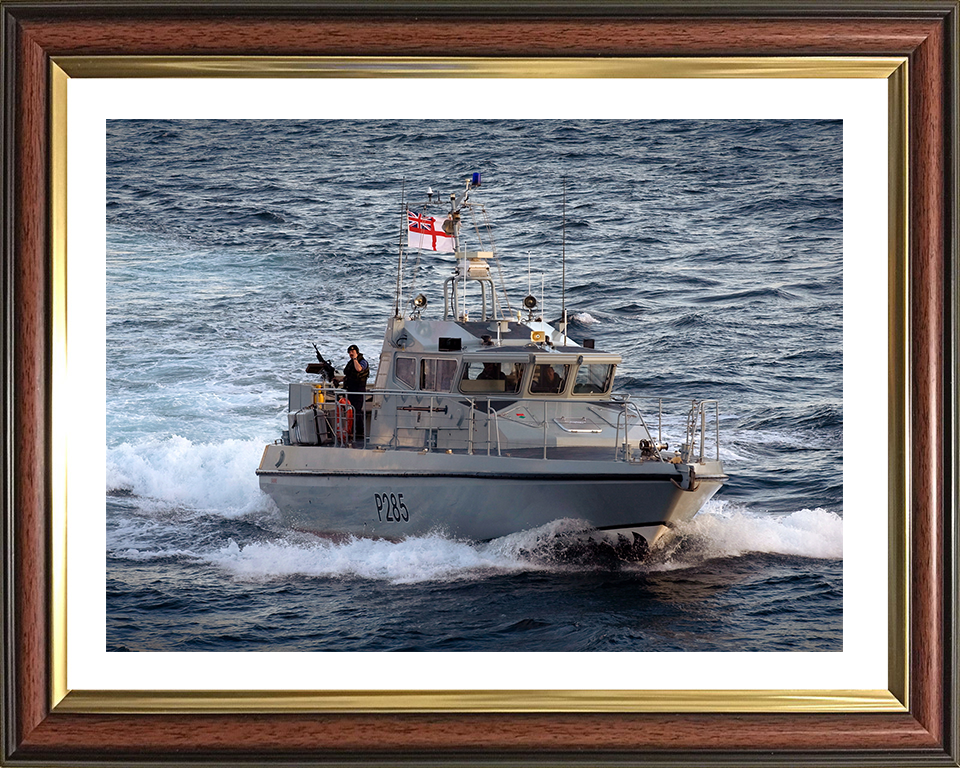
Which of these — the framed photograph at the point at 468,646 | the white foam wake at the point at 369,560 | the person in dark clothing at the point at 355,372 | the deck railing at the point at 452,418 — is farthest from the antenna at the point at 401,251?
the white foam wake at the point at 369,560

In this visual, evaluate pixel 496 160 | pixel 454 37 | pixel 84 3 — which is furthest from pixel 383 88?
pixel 84 3

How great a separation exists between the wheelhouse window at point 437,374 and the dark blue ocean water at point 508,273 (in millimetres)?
1346

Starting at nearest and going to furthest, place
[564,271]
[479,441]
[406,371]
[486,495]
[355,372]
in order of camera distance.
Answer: [564,271] < [486,495] < [479,441] < [355,372] < [406,371]

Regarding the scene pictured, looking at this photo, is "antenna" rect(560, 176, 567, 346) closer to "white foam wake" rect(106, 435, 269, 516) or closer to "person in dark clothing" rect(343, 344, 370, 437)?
"person in dark clothing" rect(343, 344, 370, 437)

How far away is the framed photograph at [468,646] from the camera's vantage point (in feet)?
15.1

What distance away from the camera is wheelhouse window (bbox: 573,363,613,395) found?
908 centimetres

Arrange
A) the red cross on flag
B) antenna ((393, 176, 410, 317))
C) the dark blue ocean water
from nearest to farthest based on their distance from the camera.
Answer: the dark blue ocean water
antenna ((393, 176, 410, 317))
the red cross on flag

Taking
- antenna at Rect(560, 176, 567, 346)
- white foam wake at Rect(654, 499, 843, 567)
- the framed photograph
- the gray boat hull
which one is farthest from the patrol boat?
the framed photograph

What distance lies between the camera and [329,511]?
879 centimetres

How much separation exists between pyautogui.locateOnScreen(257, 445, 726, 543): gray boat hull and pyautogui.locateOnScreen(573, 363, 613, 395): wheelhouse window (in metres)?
1.44

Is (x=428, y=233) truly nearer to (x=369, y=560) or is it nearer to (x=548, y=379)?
(x=548, y=379)

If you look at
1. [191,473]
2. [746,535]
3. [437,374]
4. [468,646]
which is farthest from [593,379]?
[468,646]

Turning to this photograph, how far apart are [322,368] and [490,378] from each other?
6.92 feet

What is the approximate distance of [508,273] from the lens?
27.4 ft
